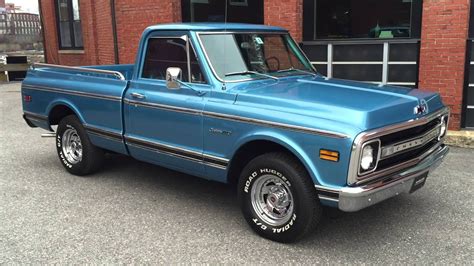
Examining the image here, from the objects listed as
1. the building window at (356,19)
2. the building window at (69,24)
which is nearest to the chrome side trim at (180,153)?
the building window at (356,19)

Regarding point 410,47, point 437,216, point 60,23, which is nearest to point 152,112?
point 437,216

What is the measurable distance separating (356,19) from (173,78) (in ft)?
18.4

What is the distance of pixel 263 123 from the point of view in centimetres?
398

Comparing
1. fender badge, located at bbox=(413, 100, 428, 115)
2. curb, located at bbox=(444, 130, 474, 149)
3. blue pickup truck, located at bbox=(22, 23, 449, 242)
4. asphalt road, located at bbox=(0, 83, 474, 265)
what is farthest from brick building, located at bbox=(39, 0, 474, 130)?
fender badge, located at bbox=(413, 100, 428, 115)

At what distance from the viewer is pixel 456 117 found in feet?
25.1

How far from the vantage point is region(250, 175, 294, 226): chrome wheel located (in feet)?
13.1

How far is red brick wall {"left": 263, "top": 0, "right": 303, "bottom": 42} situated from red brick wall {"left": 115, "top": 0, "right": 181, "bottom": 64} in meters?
2.70

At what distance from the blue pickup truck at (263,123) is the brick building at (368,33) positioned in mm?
3284

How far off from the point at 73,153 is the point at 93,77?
1141mm

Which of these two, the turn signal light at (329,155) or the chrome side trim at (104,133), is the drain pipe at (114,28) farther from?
the turn signal light at (329,155)

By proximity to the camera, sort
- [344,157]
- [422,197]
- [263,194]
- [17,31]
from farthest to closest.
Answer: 1. [17,31]
2. [422,197]
3. [263,194]
4. [344,157]

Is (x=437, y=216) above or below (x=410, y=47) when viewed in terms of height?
below

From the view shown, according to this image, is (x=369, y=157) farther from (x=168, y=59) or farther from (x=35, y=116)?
(x=35, y=116)

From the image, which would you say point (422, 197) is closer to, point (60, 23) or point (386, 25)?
point (386, 25)
